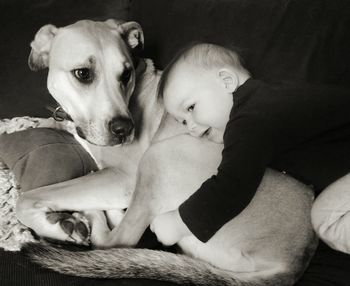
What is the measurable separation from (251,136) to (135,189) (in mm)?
533

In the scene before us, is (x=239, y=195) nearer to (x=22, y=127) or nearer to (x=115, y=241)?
(x=115, y=241)

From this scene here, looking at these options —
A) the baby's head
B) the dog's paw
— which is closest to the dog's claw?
the dog's paw

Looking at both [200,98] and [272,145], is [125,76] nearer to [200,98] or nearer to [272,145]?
[200,98]

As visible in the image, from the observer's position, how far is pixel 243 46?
2164mm

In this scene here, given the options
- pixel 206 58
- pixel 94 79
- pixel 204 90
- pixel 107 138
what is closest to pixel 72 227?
pixel 107 138

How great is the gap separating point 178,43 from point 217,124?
2.41ft

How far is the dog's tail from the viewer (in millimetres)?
1457

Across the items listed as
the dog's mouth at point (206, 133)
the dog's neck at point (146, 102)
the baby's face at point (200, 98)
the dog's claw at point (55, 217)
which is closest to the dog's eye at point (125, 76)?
the dog's neck at point (146, 102)

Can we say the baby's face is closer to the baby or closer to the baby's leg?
the baby

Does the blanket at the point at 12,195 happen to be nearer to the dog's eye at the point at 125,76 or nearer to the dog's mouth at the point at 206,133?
the dog's eye at the point at 125,76

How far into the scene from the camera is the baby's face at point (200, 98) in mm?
1774

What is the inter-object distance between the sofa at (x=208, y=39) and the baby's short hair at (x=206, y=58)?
28cm

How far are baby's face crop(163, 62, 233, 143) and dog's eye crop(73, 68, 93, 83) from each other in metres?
0.40

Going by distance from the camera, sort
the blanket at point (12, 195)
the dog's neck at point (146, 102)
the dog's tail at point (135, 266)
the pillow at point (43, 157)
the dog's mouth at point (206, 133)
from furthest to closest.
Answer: the dog's neck at point (146, 102)
the pillow at point (43, 157)
the dog's mouth at point (206, 133)
the blanket at point (12, 195)
the dog's tail at point (135, 266)
